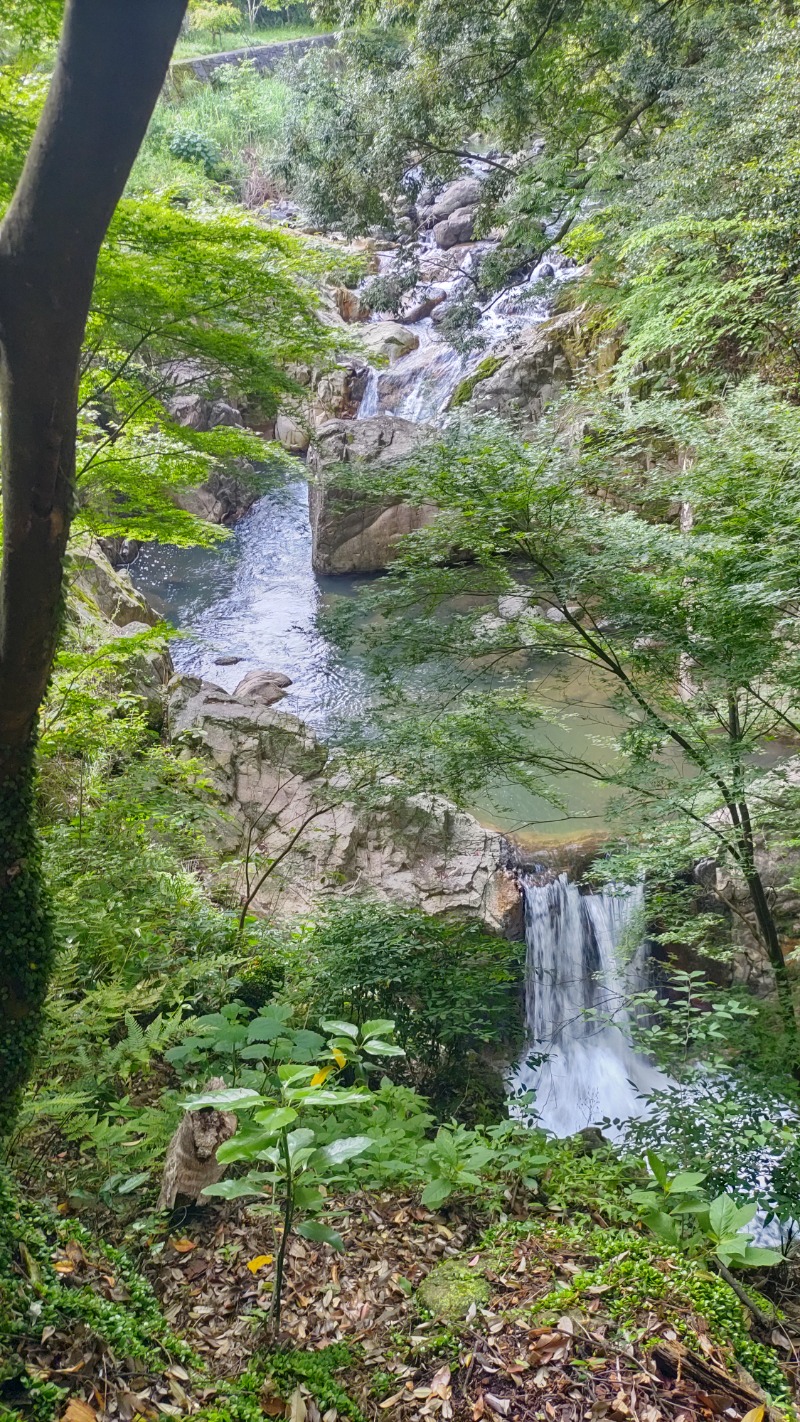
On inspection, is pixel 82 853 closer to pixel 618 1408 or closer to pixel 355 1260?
pixel 355 1260

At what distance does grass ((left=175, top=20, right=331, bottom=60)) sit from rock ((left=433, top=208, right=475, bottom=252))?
14.1 meters

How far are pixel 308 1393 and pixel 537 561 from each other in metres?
3.79

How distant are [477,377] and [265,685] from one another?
7.59 metres

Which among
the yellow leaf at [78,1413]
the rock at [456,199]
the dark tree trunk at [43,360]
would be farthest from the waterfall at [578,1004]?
the rock at [456,199]

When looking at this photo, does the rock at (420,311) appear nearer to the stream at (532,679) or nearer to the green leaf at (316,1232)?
the stream at (532,679)

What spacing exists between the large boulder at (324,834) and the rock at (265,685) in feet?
8.89

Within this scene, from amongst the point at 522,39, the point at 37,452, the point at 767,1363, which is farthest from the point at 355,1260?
the point at 522,39

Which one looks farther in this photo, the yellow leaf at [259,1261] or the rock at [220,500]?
the rock at [220,500]

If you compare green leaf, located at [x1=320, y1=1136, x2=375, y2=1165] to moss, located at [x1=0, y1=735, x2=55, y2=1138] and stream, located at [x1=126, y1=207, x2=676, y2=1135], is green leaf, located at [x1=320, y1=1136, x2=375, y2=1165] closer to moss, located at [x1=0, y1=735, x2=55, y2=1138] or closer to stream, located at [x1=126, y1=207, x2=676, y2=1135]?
moss, located at [x1=0, y1=735, x2=55, y2=1138]

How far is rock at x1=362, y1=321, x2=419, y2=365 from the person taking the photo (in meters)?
18.7

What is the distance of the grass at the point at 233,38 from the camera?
31000mm

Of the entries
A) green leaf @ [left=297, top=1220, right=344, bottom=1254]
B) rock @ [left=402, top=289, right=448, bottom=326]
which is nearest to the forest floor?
green leaf @ [left=297, top=1220, right=344, bottom=1254]

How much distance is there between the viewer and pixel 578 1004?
285 inches

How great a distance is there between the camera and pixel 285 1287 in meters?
2.39
